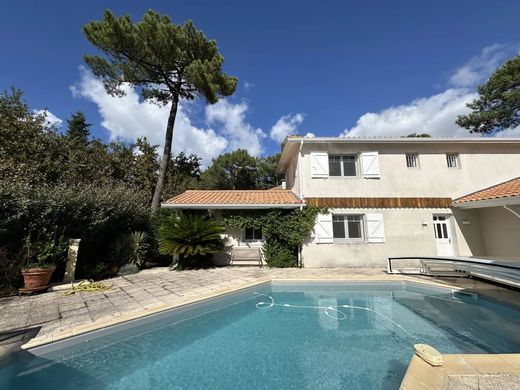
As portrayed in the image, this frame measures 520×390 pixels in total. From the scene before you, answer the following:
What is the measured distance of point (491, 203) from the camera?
9.44 meters

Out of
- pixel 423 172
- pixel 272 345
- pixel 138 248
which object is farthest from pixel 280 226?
pixel 423 172

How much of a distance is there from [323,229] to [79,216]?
1038cm

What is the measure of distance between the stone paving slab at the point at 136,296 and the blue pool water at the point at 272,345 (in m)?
0.36

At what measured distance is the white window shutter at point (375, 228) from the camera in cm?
1108

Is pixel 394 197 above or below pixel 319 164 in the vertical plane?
below

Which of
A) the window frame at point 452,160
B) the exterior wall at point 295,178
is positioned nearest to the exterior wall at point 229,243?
the exterior wall at point 295,178

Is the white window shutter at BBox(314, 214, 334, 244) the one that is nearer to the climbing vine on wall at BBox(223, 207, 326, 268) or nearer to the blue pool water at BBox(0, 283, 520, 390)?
the climbing vine on wall at BBox(223, 207, 326, 268)

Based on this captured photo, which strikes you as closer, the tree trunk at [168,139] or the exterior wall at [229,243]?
the exterior wall at [229,243]

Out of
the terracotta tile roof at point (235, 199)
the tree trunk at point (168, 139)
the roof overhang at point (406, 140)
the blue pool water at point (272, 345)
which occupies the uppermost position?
the tree trunk at point (168, 139)

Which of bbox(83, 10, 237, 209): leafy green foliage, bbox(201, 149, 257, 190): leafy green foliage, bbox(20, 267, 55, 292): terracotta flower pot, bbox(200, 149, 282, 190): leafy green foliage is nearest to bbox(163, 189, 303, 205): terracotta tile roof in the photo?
bbox(83, 10, 237, 209): leafy green foliage

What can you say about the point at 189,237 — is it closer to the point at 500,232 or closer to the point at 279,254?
the point at 279,254

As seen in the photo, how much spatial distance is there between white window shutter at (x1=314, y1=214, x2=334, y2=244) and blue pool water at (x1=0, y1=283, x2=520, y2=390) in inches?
156

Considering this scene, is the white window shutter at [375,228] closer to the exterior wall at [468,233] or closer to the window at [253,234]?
the exterior wall at [468,233]

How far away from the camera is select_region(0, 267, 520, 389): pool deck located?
4551 mm
